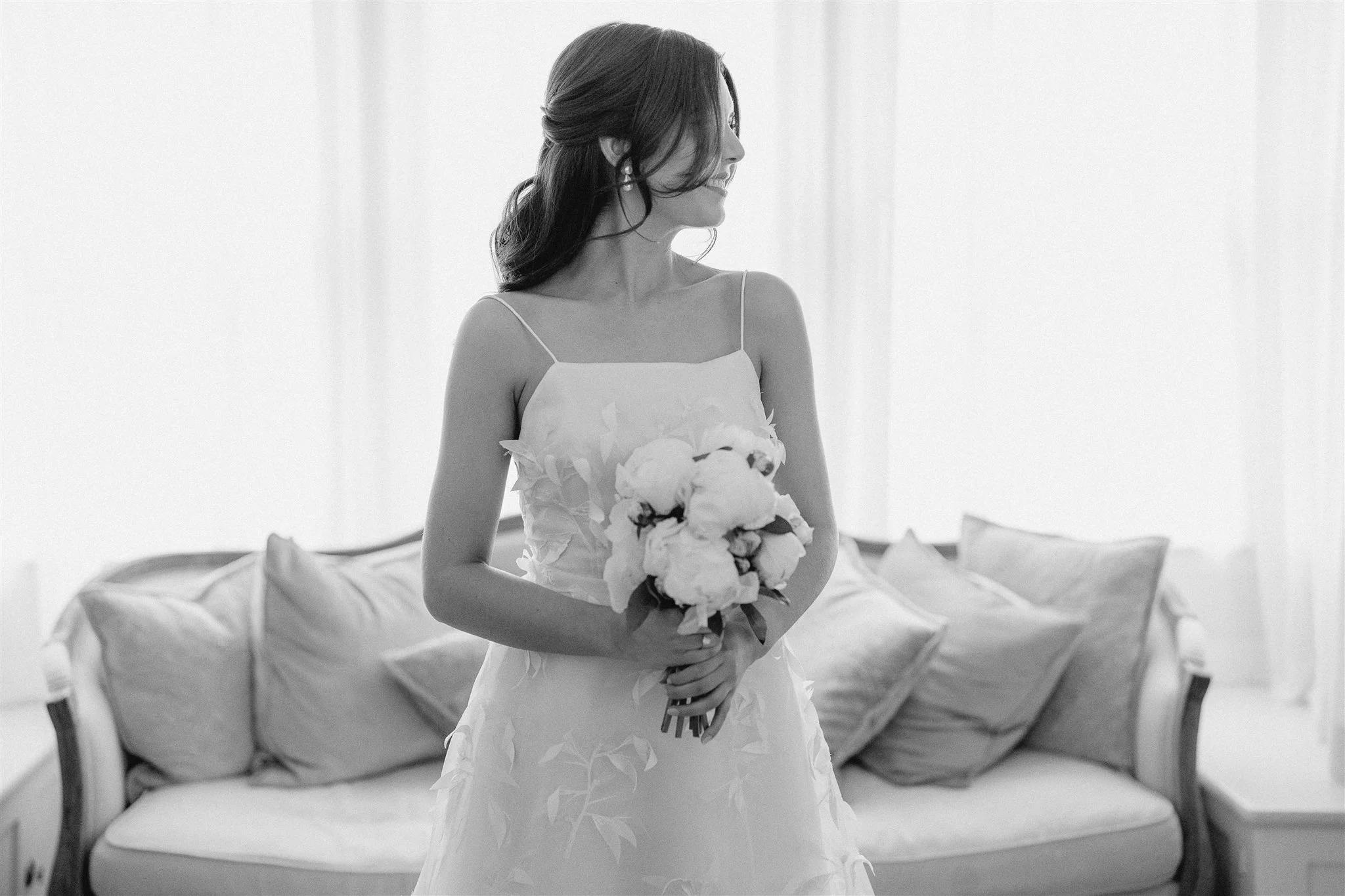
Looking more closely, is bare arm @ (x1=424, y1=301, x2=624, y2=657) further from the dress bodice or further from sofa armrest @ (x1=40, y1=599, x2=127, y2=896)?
sofa armrest @ (x1=40, y1=599, x2=127, y2=896)

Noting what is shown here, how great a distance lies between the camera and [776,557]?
4.26 feet

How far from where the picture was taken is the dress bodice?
150 centimetres

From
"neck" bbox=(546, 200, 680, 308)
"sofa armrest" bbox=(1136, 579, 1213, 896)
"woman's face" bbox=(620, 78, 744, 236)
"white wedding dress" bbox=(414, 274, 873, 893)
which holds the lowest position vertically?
"sofa armrest" bbox=(1136, 579, 1213, 896)

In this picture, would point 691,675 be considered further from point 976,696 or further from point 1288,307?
point 1288,307

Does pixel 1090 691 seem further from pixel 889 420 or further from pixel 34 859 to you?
pixel 34 859

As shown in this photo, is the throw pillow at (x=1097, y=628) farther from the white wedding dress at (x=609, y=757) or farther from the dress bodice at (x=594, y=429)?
the dress bodice at (x=594, y=429)

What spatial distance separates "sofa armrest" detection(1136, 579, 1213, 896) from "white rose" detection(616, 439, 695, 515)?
1.81m

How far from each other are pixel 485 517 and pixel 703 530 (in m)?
0.39

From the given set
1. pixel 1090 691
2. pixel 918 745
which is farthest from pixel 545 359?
pixel 1090 691

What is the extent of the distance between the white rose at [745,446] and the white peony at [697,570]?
0.11 metres

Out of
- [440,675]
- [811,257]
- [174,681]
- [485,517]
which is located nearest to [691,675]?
[485,517]

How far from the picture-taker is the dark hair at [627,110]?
4.97 feet

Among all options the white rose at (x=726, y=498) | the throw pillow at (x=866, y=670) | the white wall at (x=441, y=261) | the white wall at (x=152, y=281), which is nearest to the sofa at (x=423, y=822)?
the throw pillow at (x=866, y=670)

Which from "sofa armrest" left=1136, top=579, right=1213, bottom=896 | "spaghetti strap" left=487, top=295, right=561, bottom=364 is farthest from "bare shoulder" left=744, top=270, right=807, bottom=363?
"sofa armrest" left=1136, top=579, right=1213, bottom=896
